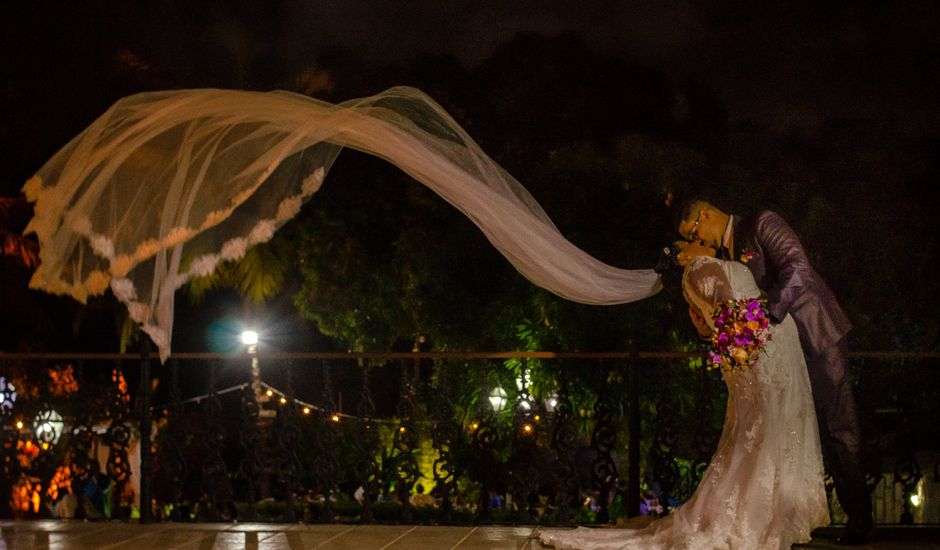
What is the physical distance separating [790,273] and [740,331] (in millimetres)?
547

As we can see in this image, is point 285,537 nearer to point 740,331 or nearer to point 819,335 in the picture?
point 740,331

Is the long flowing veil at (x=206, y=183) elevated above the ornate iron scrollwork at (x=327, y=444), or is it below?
above

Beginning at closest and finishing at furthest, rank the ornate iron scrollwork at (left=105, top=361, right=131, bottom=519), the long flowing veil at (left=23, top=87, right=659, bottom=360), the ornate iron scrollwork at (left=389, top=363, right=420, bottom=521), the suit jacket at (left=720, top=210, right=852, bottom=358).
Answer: the long flowing veil at (left=23, top=87, right=659, bottom=360)
the suit jacket at (left=720, top=210, right=852, bottom=358)
the ornate iron scrollwork at (left=389, top=363, right=420, bottom=521)
the ornate iron scrollwork at (left=105, top=361, right=131, bottom=519)

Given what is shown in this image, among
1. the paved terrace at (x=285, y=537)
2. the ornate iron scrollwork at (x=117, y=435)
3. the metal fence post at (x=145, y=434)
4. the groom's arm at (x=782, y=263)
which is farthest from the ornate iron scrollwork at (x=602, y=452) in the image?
the ornate iron scrollwork at (x=117, y=435)

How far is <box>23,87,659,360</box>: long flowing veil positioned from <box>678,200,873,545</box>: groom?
920 millimetres

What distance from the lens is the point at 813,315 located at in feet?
20.9

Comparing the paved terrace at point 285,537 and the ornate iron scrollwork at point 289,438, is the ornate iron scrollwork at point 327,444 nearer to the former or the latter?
the ornate iron scrollwork at point 289,438

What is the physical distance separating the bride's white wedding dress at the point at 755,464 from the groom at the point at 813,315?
5.4 inches

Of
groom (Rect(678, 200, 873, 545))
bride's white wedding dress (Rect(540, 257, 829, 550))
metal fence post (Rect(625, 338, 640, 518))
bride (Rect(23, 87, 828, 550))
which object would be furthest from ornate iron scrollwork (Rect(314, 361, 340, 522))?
groom (Rect(678, 200, 873, 545))

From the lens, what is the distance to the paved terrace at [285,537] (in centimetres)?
682

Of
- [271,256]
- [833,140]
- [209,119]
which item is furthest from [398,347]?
[209,119]

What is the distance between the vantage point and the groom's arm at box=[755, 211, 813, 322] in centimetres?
619

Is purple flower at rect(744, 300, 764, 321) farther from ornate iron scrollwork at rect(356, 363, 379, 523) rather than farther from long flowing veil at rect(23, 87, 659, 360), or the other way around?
ornate iron scrollwork at rect(356, 363, 379, 523)

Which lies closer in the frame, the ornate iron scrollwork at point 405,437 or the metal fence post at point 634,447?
the metal fence post at point 634,447
